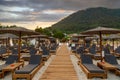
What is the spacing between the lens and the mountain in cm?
12144

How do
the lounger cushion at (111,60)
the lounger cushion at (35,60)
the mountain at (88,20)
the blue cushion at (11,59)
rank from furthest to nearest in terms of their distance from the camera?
the mountain at (88,20) → the lounger cushion at (35,60) → the blue cushion at (11,59) → the lounger cushion at (111,60)

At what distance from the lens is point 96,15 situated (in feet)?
488

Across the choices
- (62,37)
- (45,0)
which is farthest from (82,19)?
(45,0)

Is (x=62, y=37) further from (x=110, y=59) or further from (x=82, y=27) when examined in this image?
(x=110, y=59)

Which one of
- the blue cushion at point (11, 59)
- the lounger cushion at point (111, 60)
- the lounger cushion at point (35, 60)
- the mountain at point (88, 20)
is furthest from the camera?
the mountain at point (88, 20)

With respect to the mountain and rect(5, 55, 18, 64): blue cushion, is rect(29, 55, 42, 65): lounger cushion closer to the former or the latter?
rect(5, 55, 18, 64): blue cushion

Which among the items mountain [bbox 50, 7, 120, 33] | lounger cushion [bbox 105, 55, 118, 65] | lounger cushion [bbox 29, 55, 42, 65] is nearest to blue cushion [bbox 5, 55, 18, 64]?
lounger cushion [bbox 29, 55, 42, 65]

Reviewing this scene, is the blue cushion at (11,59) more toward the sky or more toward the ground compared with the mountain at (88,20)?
more toward the ground

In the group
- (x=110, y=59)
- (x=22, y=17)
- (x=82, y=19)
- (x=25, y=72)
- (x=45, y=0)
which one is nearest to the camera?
(x=25, y=72)

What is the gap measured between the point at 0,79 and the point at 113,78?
439 cm

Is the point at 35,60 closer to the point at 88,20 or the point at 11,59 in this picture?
the point at 11,59

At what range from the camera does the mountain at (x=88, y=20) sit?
12144 centimetres

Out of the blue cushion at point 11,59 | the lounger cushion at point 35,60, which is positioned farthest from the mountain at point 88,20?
the blue cushion at point 11,59

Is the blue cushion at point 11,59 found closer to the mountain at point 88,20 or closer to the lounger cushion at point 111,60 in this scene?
the lounger cushion at point 111,60
